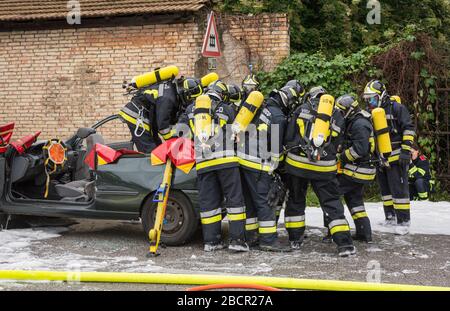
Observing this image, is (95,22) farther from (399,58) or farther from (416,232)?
(416,232)

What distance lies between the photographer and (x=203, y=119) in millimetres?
6531

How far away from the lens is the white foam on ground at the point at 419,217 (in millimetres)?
7906

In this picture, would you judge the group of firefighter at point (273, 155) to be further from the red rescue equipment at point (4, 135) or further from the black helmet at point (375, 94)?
the red rescue equipment at point (4, 135)

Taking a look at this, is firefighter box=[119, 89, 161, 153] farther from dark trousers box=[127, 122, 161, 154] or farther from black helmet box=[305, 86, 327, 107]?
black helmet box=[305, 86, 327, 107]

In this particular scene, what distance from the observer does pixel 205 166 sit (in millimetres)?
6633

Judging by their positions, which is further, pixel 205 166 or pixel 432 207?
pixel 432 207

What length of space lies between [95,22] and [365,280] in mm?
8250

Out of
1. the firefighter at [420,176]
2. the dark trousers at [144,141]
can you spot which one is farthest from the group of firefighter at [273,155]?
the firefighter at [420,176]

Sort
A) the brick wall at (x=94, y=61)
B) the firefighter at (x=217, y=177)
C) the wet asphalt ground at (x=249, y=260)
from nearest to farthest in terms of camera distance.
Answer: the wet asphalt ground at (x=249, y=260), the firefighter at (x=217, y=177), the brick wall at (x=94, y=61)

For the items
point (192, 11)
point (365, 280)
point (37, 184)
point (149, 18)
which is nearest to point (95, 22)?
point (149, 18)

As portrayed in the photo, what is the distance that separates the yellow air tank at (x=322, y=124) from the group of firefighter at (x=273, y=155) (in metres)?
0.01

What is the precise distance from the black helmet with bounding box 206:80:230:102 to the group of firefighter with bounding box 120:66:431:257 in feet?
0.04

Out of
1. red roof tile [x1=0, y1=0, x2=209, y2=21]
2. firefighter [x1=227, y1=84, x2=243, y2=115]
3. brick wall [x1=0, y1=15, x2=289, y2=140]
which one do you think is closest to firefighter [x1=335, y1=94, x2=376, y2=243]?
firefighter [x1=227, y1=84, x2=243, y2=115]

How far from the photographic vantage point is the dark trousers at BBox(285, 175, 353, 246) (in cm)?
651
